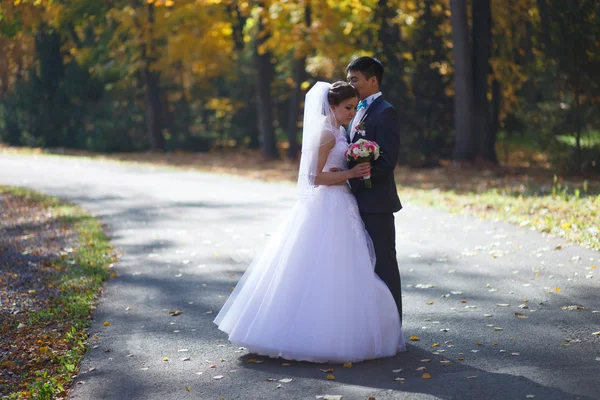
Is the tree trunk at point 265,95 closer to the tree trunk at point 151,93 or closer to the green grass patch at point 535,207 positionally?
the tree trunk at point 151,93

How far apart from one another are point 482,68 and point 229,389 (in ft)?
62.1

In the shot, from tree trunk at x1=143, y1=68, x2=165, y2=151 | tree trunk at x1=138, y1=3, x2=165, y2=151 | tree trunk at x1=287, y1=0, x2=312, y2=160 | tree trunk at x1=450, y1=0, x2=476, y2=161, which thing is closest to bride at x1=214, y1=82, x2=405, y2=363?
tree trunk at x1=450, y1=0, x2=476, y2=161

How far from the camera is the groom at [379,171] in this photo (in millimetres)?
6305

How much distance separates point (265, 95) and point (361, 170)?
82.7 ft

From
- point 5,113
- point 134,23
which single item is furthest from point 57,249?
point 5,113

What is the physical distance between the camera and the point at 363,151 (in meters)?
6.08

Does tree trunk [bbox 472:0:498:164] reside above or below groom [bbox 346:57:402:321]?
above

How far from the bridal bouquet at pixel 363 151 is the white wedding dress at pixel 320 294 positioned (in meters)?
0.29

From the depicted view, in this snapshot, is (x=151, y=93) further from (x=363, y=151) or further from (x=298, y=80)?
(x=363, y=151)

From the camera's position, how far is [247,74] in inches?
1572

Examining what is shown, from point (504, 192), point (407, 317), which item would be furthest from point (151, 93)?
point (407, 317)

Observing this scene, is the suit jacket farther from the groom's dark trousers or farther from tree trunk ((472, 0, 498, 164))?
tree trunk ((472, 0, 498, 164))

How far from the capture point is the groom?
6.30 meters

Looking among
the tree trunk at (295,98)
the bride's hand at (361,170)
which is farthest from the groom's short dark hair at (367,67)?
the tree trunk at (295,98)
